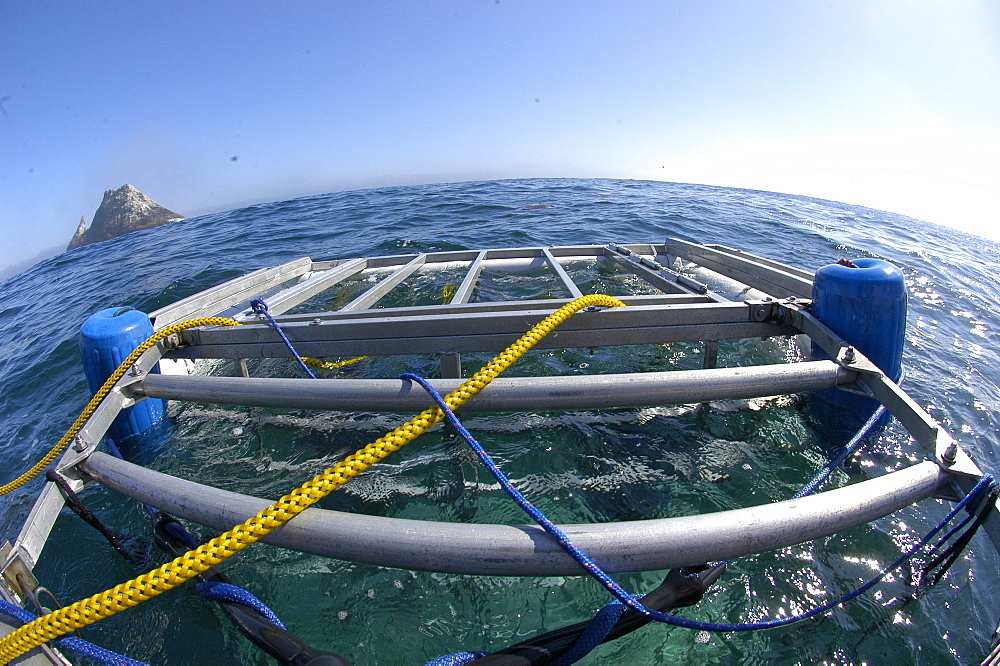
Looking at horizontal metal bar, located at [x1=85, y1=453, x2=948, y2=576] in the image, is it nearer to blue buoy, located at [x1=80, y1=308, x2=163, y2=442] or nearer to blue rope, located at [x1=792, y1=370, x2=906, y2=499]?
blue rope, located at [x1=792, y1=370, x2=906, y2=499]

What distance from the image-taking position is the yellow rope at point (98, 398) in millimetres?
2008

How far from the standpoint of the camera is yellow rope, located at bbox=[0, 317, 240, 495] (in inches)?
79.0

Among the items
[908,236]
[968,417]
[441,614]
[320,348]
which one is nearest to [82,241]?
[320,348]

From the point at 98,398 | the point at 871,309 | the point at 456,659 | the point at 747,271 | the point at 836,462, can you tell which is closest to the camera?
the point at 456,659

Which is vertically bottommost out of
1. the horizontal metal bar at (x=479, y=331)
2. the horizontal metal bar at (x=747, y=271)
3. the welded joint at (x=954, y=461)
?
the welded joint at (x=954, y=461)

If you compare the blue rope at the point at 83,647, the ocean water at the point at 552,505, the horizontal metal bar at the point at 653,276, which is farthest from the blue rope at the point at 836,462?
the blue rope at the point at 83,647

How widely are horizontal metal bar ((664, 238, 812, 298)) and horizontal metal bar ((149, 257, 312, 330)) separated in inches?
192

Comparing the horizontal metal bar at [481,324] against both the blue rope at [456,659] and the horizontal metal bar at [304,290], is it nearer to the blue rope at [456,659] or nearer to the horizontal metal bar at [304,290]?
the horizontal metal bar at [304,290]

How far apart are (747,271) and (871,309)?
172 centimetres

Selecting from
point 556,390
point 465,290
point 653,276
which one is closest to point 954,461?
point 556,390

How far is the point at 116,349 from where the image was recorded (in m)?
2.62

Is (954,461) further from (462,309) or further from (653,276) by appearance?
(653,276)

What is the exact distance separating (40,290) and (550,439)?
1410 centimetres

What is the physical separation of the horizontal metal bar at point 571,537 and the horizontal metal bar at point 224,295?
2.55 meters
